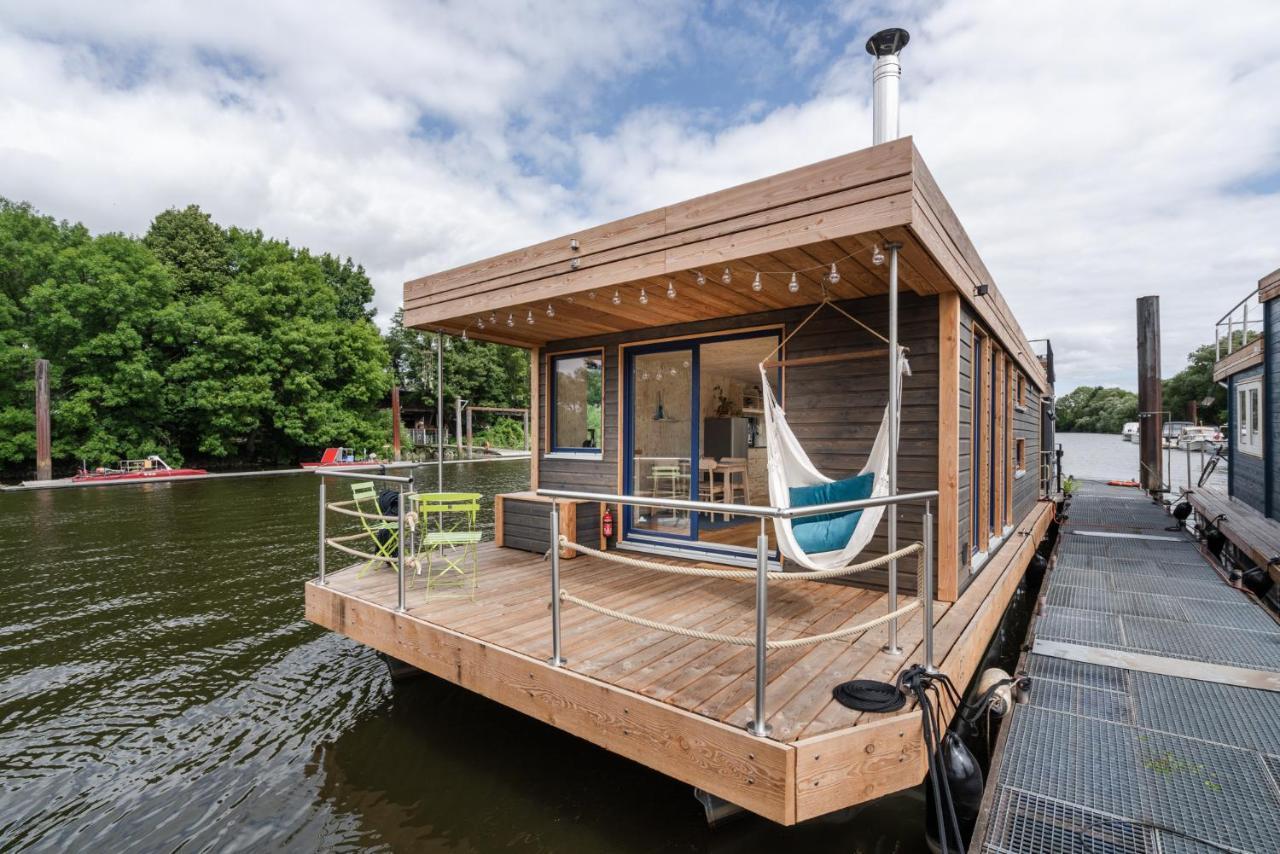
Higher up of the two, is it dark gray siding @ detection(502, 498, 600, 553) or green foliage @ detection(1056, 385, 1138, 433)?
green foliage @ detection(1056, 385, 1138, 433)

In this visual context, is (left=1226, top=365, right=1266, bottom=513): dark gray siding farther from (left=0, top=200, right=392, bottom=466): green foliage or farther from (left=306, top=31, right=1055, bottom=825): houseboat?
(left=0, top=200, right=392, bottom=466): green foliage

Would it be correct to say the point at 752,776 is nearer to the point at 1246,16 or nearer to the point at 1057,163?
the point at 1246,16

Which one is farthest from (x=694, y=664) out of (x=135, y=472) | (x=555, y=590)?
(x=135, y=472)

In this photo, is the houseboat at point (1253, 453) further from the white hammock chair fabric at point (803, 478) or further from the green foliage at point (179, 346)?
the green foliage at point (179, 346)

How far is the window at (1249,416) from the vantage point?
294 inches

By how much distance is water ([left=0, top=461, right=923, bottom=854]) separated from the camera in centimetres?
251

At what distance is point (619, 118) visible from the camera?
12.7m

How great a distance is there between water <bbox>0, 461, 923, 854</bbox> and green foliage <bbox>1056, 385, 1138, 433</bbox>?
5686 cm

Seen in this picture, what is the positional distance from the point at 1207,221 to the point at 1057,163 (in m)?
13.9

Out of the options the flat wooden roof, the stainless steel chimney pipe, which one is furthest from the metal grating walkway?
the stainless steel chimney pipe

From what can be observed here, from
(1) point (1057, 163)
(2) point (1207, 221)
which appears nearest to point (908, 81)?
(1) point (1057, 163)

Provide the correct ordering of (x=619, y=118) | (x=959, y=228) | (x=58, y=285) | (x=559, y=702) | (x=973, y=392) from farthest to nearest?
(x=58, y=285) < (x=619, y=118) < (x=973, y=392) < (x=959, y=228) < (x=559, y=702)

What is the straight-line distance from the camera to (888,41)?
3512 mm

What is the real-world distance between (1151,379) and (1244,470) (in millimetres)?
3631
